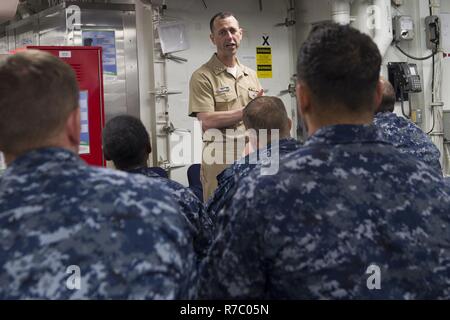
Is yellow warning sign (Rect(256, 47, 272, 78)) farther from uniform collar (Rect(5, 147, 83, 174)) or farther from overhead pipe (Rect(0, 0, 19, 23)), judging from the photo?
uniform collar (Rect(5, 147, 83, 174))

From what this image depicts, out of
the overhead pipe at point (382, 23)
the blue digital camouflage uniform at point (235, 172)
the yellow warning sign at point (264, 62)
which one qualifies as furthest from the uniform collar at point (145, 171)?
the overhead pipe at point (382, 23)

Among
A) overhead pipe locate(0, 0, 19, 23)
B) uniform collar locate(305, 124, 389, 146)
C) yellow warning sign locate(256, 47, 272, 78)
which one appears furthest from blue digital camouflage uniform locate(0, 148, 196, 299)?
yellow warning sign locate(256, 47, 272, 78)

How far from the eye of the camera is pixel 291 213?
3.89ft

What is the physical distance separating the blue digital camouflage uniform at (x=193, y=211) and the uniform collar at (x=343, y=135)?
0.83 metres

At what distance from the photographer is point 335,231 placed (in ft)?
3.85

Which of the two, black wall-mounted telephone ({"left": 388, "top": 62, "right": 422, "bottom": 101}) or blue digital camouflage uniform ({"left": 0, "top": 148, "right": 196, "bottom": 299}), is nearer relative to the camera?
blue digital camouflage uniform ({"left": 0, "top": 148, "right": 196, "bottom": 299})

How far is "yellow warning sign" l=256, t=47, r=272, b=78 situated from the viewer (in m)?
4.93

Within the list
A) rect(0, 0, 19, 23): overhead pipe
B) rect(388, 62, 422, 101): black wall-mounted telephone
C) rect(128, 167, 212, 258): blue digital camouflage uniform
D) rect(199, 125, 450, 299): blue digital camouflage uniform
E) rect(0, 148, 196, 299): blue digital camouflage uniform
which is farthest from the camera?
rect(388, 62, 422, 101): black wall-mounted telephone

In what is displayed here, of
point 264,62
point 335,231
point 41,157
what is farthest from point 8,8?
point 335,231

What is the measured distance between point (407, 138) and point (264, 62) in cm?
235

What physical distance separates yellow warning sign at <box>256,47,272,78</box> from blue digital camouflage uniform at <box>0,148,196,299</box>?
3.94 meters
